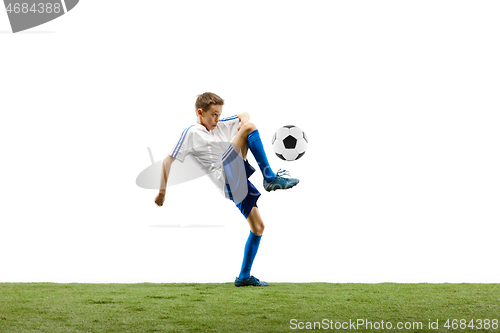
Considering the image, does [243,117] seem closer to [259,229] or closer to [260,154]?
[260,154]

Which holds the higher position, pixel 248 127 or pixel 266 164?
pixel 248 127

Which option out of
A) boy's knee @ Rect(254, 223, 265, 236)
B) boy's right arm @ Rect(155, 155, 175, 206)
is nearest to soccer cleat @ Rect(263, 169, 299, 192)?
boy's knee @ Rect(254, 223, 265, 236)

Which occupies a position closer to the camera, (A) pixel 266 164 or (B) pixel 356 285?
(A) pixel 266 164

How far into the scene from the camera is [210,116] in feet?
17.5

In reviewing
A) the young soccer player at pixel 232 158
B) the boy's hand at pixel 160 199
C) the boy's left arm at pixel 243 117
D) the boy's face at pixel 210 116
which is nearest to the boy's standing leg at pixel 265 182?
the young soccer player at pixel 232 158

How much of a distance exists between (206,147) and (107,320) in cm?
202

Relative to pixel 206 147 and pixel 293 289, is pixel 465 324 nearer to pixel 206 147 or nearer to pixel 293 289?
pixel 293 289

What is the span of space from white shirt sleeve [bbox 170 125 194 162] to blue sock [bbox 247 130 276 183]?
0.59 meters

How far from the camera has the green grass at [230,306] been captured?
387 cm

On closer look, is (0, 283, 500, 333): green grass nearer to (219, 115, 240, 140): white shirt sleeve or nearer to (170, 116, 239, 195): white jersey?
(170, 116, 239, 195): white jersey

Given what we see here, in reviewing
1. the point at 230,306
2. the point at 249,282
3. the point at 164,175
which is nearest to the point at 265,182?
the point at 164,175

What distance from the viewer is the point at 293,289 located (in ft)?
17.4

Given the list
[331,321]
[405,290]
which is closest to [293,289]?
[405,290]

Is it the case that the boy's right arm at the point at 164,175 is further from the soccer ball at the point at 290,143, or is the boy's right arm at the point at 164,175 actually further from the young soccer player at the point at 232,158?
the soccer ball at the point at 290,143
